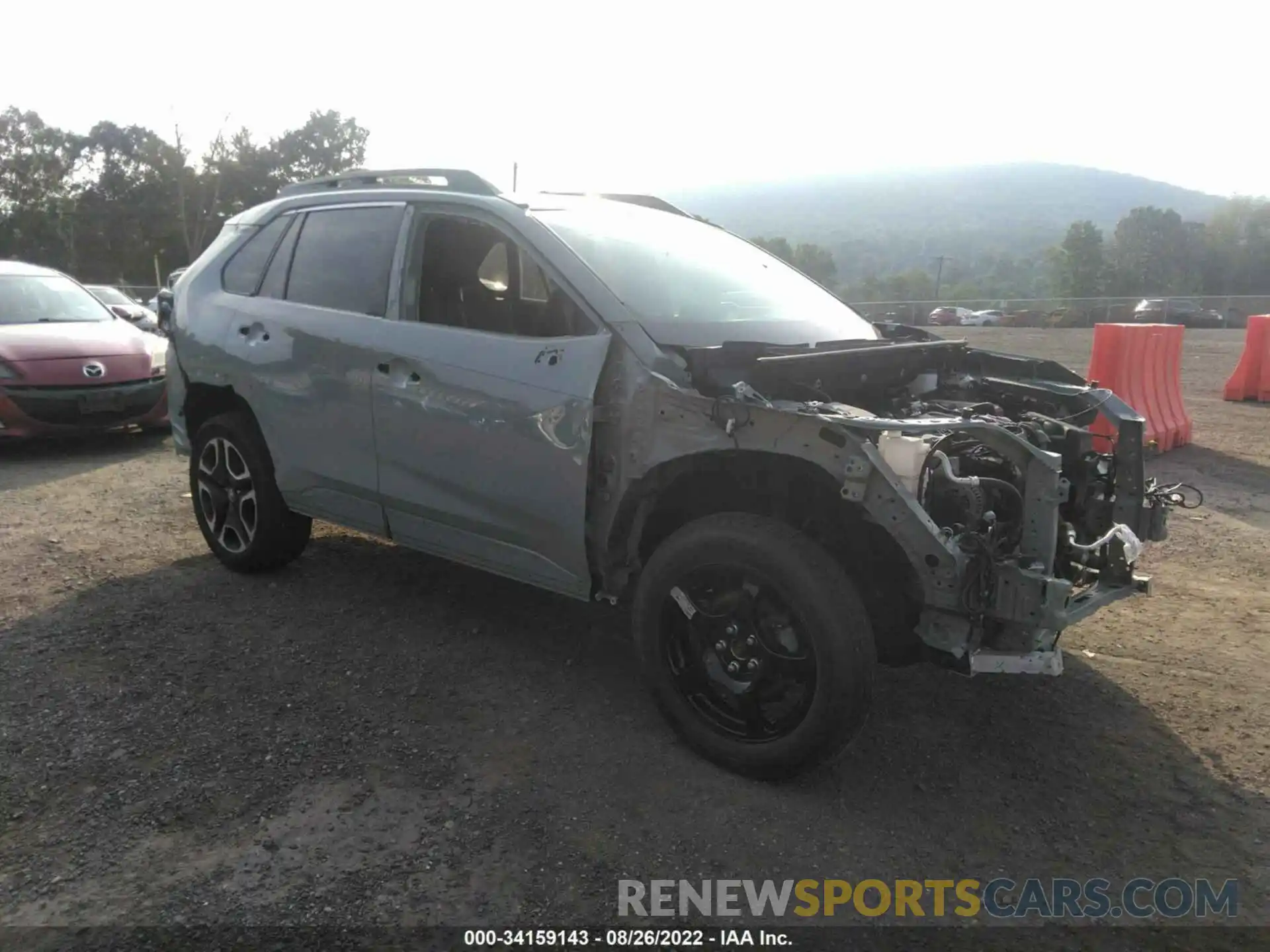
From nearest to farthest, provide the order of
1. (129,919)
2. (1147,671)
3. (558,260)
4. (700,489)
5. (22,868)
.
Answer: (129,919)
(22,868)
(700,489)
(558,260)
(1147,671)

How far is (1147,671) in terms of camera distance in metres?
4.09

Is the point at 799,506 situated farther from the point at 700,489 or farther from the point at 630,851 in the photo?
the point at 630,851

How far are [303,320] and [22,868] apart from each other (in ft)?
8.35

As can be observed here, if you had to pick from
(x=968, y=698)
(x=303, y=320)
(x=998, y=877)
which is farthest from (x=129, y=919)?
(x=968, y=698)

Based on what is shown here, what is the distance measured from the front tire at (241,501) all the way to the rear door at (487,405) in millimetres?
931

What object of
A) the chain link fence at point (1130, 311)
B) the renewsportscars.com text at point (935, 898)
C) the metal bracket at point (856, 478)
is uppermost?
the chain link fence at point (1130, 311)

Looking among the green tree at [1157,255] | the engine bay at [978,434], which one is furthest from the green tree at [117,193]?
the green tree at [1157,255]

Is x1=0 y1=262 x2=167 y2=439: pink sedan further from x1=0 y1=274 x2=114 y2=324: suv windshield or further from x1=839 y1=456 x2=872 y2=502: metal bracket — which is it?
x1=839 y1=456 x2=872 y2=502: metal bracket

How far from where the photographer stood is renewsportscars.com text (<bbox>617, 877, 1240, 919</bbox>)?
8.63ft

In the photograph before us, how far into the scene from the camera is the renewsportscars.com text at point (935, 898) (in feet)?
8.63

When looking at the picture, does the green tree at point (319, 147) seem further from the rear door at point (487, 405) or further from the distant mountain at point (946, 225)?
the distant mountain at point (946, 225)

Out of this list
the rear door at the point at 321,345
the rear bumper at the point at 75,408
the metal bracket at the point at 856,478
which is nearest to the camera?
the metal bracket at the point at 856,478

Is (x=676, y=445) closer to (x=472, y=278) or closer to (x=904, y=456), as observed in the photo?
(x=904, y=456)

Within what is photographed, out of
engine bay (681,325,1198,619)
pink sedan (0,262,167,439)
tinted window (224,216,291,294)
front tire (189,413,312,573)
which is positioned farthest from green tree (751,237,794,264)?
pink sedan (0,262,167,439)
